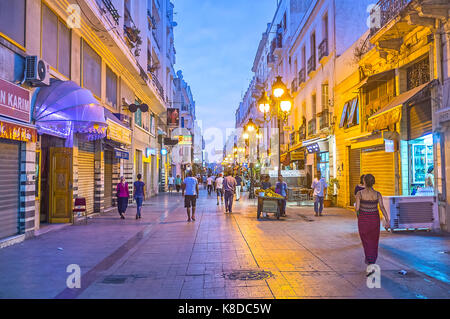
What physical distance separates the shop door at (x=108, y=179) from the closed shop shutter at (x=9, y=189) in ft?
28.7

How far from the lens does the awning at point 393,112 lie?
1148 centimetres

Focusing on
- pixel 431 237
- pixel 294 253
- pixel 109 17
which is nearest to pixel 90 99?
pixel 109 17

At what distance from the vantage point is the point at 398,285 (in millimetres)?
5770

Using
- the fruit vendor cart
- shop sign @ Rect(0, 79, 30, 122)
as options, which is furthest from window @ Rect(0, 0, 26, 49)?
the fruit vendor cart

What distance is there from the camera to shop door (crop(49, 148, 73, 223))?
12.7 meters

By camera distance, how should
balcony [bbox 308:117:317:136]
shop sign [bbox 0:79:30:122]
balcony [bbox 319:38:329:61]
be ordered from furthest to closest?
balcony [bbox 308:117:317:136]
balcony [bbox 319:38:329:61]
shop sign [bbox 0:79:30:122]

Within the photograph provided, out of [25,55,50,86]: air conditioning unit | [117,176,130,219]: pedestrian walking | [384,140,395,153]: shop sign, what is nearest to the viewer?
[25,55,50,86]: air conditioning unit

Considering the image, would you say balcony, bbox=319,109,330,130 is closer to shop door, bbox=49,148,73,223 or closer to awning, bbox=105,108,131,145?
awning, bbox=105,108,131,145

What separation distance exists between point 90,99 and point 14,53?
2689mm

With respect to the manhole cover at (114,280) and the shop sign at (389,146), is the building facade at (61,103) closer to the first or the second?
the manhole cover at (114,280)

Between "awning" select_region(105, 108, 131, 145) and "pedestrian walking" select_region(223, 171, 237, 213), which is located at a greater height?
A: "awning" select_region(105, 108, 131, 145)

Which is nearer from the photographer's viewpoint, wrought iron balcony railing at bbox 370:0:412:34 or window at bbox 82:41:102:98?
wrought iron balcony railing at bbox 370:0:412:34

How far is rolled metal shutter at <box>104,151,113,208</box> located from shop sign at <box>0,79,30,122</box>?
8.90m
